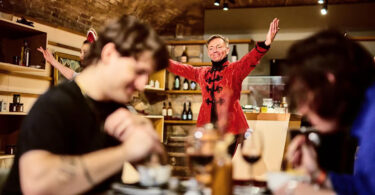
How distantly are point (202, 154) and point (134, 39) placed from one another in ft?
1.51

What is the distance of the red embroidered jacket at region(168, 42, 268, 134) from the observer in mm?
3225

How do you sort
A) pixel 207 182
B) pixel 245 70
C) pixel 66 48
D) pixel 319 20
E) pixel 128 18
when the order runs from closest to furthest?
pixel 207 182 → pixel 128 18 → pixel 245 70 → pixel 66 48 → pixel 319 20

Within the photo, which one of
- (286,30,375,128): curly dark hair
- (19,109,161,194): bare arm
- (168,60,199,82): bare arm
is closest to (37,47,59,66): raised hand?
(168,60,199,82): bare arm

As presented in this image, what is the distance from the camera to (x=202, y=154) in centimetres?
115

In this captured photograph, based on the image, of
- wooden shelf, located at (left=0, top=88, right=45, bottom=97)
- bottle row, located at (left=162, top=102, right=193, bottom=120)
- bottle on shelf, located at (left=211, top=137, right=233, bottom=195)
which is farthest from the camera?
bottle row, located at (left=162, top=102, right=193, bottom=120)

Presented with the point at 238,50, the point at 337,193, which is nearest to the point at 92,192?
the point at 337,193

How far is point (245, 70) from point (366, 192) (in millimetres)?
2356

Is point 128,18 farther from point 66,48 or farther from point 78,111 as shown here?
point 66,48

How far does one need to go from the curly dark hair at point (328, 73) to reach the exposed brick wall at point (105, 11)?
3.61 meters

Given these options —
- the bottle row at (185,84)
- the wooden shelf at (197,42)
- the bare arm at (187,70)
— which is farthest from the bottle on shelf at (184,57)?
the bare arm at (187,70)

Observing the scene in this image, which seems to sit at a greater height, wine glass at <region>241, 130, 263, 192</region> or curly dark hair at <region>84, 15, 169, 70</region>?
curly dark hair at <region>84, 15, 169, 70</region>

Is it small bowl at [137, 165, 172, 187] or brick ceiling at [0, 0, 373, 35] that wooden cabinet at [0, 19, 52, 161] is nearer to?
brick ceiling at [0, 0, 373, 35]

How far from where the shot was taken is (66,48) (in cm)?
462

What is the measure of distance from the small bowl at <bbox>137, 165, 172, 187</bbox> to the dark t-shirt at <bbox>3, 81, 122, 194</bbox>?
25cm
